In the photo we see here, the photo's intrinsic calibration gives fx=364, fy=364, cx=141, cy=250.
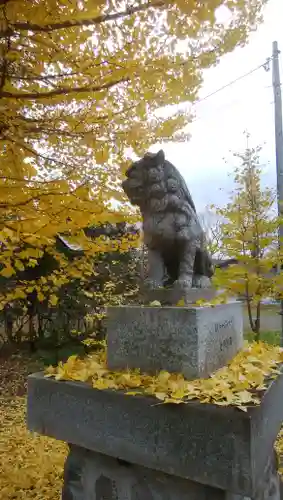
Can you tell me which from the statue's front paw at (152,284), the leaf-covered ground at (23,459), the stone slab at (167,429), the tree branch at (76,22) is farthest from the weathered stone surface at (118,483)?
the tree branch at (76,22)

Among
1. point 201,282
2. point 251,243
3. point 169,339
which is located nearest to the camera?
point 169,339

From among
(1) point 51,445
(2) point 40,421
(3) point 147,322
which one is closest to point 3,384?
(1) point 51,445

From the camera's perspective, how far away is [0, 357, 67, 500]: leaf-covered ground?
3.14 meters

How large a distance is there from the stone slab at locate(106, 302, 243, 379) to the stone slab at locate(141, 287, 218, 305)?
151mm


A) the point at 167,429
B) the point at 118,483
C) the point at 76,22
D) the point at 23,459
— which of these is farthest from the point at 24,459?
the point at 76,22

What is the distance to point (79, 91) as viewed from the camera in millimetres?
2385

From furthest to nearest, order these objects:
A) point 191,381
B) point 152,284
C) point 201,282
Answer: point 201,282 → point 152,284 → point 191,381

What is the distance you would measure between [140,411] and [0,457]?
2.72 metres

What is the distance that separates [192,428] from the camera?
183 centimetres

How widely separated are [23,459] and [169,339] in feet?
8.84

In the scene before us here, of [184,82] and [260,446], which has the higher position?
[184,82]

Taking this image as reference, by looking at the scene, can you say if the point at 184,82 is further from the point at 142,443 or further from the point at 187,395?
the point at 142,443

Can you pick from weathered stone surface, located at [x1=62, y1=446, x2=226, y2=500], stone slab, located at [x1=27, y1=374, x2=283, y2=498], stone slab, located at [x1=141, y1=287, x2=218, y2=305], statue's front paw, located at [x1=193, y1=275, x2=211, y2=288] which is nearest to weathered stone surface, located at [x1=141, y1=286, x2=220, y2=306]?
stone slab, located at [x1=141, y1=287, x2=218, y2=305]

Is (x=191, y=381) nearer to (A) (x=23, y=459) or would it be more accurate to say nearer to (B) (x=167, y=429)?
(B) (x=167, y=429)
